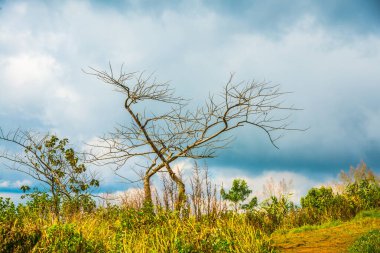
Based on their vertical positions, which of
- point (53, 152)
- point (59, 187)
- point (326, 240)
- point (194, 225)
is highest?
point (53, 152)

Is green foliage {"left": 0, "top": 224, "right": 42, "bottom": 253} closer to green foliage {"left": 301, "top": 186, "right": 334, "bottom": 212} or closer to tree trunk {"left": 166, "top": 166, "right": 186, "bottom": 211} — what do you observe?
tree trunk {"left": 166, "top": 166, "right": 186, "bottom": 211}

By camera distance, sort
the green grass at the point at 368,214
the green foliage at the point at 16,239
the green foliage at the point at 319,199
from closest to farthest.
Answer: the green foliage at the point at 16,239 → the green grass at the point at 368,214 → the green foliage at the point at 319,199

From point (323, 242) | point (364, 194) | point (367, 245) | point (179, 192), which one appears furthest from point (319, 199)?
point (367, 245)

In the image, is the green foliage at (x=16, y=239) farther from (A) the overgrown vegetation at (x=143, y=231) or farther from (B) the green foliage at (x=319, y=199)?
(B) the green foliage at (x=319, y=199)

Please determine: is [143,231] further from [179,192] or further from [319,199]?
[319,199]

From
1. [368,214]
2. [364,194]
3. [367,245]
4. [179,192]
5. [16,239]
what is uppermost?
[364,194]

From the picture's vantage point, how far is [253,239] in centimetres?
706

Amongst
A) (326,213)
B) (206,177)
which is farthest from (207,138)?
(326,213)

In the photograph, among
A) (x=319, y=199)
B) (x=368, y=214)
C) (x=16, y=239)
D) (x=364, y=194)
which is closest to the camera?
(x=16, y=239)

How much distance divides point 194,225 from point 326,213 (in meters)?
8.54

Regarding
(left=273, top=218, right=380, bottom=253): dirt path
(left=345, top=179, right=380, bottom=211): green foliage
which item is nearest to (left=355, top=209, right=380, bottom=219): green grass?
(left=345, top=179, right=380, bottom=211): green foliage

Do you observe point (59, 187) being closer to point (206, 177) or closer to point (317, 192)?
point (206, 177)

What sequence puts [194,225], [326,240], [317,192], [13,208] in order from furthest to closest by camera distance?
[317,192] → [13,208] → [326,240] → [194,225]

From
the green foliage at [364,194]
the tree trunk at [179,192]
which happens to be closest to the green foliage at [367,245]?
the tree trunk at [179,192]
